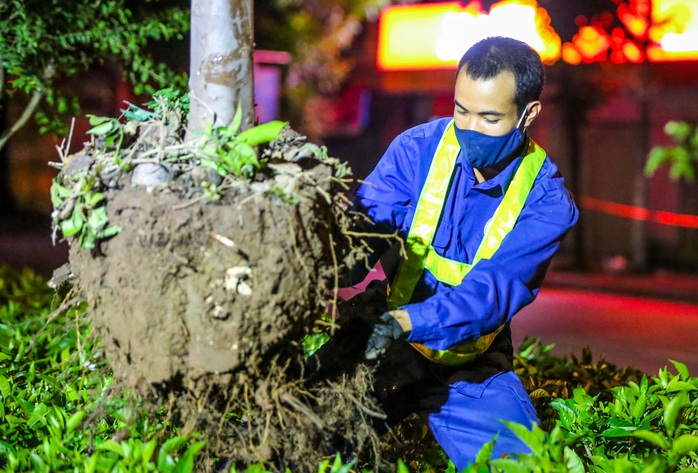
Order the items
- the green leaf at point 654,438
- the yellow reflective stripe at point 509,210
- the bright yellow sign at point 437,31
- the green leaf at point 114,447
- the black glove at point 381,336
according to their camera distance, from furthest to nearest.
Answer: the bright yellow sign at point 437,31
the yellow reflective stripe at point 509,210
the green leaf at point 654,438
the black glove at point 381,336
the green leaf at point 114,447

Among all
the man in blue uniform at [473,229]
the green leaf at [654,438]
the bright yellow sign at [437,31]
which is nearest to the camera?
the green leaf at [654,438]

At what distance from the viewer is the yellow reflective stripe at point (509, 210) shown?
3072mm

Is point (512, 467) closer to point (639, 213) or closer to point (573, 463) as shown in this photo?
point (573, 463)

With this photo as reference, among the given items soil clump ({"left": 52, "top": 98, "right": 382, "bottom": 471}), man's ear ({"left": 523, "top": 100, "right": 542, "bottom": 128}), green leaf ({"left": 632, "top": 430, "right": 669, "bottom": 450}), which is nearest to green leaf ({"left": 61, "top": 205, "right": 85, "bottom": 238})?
soil clump ({"left": 52, "top": 98, "right": 382, "bottom": 471})

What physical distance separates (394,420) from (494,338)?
55cm

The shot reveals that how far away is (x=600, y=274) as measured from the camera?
49.7ft

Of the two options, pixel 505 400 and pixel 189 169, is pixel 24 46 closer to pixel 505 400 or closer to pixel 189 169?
pixel 189 169

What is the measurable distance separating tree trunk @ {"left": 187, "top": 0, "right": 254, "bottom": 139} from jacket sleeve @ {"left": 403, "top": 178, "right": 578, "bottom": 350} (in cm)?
94

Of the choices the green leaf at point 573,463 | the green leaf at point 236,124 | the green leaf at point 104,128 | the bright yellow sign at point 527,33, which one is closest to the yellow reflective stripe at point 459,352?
the green leaf at point 573,463

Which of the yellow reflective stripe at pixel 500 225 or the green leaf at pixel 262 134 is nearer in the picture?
the green leaf at pixel 262 134

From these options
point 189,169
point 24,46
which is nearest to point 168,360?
point 189,169

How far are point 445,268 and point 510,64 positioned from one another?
84 centimetres

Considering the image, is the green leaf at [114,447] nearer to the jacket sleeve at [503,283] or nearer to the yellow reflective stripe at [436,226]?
the jacket sleeve at [503,283]

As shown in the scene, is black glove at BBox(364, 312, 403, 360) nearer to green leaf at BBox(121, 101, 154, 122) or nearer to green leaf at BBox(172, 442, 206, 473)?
green leaf at BBox(172, 442, 206, 473)
